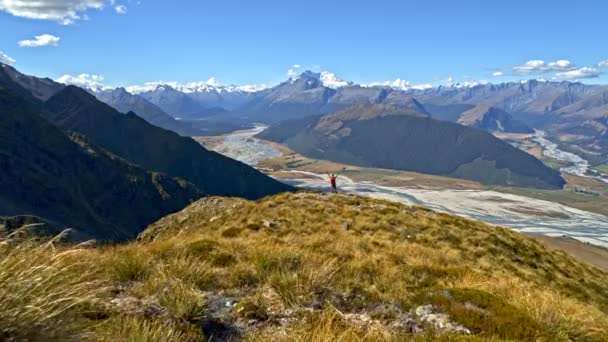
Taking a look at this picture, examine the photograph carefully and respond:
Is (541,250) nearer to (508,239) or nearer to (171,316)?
(508,239)

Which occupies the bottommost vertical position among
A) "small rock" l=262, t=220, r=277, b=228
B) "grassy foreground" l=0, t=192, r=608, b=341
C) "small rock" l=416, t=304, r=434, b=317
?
"small rock" l=262, t=220, r=277, b=228

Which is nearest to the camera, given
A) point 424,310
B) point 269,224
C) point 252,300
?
point 252,300

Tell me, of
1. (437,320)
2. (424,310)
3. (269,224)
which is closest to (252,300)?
(424,310)

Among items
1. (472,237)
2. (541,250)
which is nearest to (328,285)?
(472,237)

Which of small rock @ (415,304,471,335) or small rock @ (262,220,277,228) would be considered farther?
small rock @ (262,220,277,228)

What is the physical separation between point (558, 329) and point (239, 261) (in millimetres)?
8051

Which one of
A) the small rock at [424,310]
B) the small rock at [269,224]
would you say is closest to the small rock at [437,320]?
the small rock at [424,310]

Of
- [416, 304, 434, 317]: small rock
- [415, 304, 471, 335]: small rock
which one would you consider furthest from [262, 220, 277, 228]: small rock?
[415, 304, 471, 335]: small rock

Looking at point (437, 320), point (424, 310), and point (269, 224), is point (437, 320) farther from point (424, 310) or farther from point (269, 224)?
point (269, 224)

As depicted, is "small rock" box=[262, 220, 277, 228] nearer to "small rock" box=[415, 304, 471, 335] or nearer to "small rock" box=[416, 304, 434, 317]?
"small rock" box=[416, 304, 434, 317]

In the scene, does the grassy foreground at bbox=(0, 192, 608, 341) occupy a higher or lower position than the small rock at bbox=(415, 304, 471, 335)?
higher

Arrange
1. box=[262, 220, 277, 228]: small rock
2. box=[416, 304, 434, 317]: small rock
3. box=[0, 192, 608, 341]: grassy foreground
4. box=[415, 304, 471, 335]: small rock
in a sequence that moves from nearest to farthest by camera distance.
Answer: box=[0, 192, 608, 341]: grassy foreground
box=[415, 304, 471, 335]: small rock
box=[416, 304, 434, 317]: small rock
box=[262, 220, 277, 228]: small rock

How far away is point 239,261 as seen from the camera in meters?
12.3

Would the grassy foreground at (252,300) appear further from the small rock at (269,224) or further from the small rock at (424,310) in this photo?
the small rock at (269,224)
